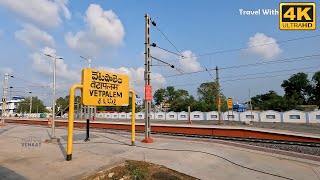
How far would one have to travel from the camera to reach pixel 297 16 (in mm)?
12938

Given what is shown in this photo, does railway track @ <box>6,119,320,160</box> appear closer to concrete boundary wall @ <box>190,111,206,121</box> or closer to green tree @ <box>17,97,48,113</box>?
concrete boundary wall @ <box>190,111,206,121</box>

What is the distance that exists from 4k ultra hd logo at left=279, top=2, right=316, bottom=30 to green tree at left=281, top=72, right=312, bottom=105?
9658 centimetres

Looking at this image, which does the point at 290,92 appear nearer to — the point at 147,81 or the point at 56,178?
the point at 147,81

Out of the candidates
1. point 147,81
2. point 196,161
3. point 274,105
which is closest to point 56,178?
point 196,161

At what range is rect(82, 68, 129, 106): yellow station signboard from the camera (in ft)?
32.0

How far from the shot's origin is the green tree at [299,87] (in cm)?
9915

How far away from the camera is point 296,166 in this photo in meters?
8.00

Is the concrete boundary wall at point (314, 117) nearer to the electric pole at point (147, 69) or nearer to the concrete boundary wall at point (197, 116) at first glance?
the concrete boundary wall at point (197, 116)

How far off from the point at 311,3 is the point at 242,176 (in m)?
11.0

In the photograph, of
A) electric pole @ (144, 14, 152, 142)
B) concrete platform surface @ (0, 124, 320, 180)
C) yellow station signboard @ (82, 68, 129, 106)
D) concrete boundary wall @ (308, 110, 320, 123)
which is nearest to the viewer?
concrete platform surface @ (0, 124, 320, 180)

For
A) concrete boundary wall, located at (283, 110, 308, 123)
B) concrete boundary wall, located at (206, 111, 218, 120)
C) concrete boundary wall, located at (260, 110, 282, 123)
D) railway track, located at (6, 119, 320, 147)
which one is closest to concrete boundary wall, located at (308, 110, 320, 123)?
concrete boundary wall, located at (283, 110, 308, 123)

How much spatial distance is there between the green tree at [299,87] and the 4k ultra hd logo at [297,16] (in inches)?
3803

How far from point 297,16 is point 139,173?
11840mm

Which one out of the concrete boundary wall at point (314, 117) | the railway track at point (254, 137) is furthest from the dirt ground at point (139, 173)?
the concrete boundary wall at point (314, 117)
